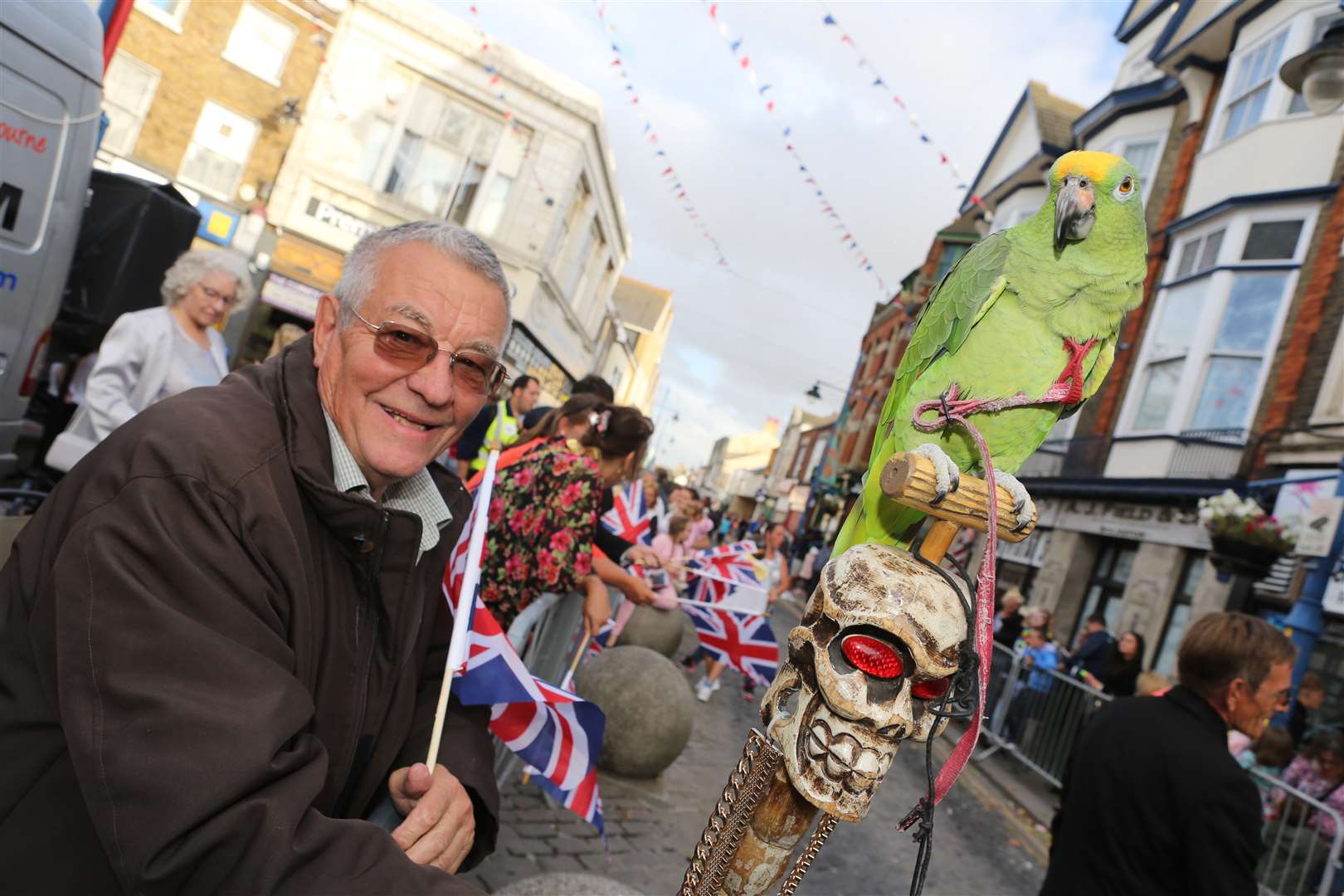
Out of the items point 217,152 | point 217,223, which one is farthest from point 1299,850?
point 217,152

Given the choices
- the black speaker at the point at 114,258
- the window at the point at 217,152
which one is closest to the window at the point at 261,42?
the window at the point at 217,152

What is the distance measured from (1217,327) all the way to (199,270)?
45.6 ft

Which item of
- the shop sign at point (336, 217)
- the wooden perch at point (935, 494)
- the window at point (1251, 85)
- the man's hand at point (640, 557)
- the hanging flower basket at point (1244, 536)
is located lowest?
the man's hand at point (640, 557)

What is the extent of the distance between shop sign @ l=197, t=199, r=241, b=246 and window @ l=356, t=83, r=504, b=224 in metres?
3.01

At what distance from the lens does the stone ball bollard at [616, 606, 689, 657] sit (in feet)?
25.6

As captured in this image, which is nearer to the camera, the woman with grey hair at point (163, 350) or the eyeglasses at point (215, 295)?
the woman with grey hair at point (163, 350)

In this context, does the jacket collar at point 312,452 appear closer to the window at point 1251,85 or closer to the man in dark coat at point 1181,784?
the man in dark coat at point 1181,784

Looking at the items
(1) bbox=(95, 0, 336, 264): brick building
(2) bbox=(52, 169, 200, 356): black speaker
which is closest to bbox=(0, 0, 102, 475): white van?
(2) bbox=(52, 169, 200, 356): black speaker

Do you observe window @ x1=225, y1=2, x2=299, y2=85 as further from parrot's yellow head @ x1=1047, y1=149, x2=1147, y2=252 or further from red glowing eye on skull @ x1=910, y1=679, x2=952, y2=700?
red glowing eye on skull @ x1=910, y1=679, x2=952, y2=700

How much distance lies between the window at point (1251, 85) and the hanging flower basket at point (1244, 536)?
734 centimetres

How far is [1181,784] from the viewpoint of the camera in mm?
2729

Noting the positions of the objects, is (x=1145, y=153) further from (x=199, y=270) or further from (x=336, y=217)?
(x=336, y=217)

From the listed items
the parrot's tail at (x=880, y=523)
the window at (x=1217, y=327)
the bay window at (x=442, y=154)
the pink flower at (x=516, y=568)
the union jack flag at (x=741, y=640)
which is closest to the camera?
the parrot's tail at (x=880, y=523)

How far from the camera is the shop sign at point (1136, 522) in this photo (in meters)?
11.6
